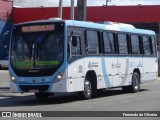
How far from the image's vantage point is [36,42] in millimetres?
18641

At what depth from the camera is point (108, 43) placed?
21562 millimetres

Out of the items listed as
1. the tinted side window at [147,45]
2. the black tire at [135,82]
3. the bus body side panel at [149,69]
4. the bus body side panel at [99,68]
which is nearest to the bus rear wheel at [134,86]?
the black tire at [135,82]

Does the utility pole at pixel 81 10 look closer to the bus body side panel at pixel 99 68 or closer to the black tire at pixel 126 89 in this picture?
the black tire at pixel 126 89

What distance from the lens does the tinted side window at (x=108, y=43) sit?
2131cm

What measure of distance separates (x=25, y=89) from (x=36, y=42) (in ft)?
5.78

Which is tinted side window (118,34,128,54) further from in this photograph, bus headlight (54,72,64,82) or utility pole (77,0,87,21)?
bus headlight (54,72,64,82)

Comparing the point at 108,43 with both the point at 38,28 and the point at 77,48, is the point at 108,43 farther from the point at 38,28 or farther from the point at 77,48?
the point at 38,28

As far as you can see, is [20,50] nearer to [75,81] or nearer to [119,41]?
[75,81]

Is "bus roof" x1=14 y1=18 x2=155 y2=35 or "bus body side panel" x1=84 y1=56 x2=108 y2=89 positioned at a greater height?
"bus roof" x1=14 y1=18 x2=155 y2=35

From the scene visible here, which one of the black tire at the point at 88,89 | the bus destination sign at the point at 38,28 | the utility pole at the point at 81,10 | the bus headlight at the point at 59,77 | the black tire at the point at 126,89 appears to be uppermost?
the utility pole at the point at 81,10

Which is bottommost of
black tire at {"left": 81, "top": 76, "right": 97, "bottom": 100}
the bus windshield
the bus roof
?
black tire at {"left": 81, "top": 76, "right": 97, "bottom": 100}

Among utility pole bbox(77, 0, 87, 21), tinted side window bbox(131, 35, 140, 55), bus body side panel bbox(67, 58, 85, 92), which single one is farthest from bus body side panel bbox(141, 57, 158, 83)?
bus body side panel bbox(67, 58, 85, 92)

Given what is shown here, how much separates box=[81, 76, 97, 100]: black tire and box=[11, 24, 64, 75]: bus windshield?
1.99 m

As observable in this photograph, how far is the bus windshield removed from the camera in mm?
18266
